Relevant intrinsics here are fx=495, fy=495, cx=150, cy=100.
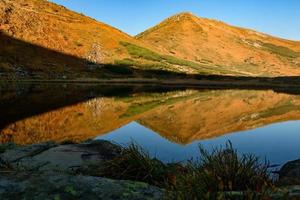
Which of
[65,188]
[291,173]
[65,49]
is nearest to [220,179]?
[65,188]

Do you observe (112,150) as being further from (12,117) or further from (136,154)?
(12,117)

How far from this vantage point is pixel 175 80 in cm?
13812

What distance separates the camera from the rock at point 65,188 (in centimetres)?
730

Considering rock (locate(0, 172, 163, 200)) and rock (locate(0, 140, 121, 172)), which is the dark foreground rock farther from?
rock (locate(0, 140, 121, 172))

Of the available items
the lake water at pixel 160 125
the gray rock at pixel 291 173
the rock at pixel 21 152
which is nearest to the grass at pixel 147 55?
the lake water at pixel 160 125

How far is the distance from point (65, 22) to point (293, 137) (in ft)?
489

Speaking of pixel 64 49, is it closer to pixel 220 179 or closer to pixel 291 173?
pixel 291 173

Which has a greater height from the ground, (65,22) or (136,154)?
(65,22)

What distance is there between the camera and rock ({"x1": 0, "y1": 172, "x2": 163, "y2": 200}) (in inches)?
287

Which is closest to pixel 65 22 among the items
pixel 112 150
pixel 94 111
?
pixel 94 111

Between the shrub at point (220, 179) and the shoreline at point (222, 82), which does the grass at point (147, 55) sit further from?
the shrub at point (220, 179)

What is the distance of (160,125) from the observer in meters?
40.6

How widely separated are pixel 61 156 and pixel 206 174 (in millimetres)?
8928

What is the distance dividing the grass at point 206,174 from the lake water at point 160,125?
10287 mm
